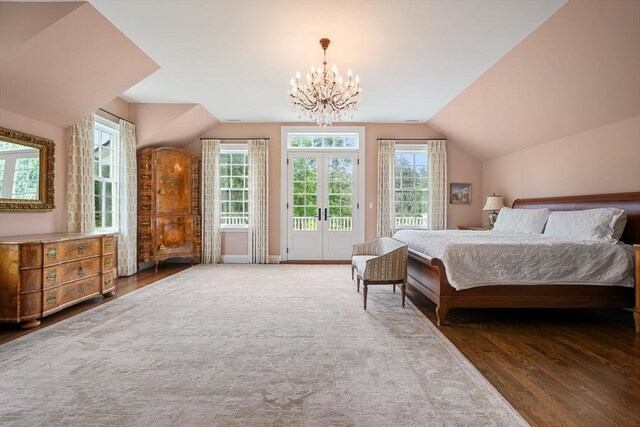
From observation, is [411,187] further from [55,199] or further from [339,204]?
[55,199]

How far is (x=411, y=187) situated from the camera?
7.09 meters

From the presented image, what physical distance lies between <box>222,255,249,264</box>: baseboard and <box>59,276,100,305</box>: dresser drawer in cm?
306

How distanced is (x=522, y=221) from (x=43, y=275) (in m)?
6.12

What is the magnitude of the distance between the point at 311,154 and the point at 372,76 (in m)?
2.61

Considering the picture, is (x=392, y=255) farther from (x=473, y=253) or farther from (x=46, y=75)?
(x=46, y=75)

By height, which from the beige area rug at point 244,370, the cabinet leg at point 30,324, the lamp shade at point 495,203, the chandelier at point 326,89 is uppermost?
the chandelier at point 326,89

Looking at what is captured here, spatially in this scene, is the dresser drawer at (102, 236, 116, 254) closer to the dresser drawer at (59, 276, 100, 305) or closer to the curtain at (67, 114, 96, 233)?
the dresser drawer at (59, 276, 100, 305)

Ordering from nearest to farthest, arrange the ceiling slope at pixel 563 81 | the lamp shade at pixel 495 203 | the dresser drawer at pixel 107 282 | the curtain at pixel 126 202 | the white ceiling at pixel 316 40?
1. the ceiling slope at pixel 563 81
2. the white ceiling at pixel 316 40
3. the dresser drawer at pixel 107 282
4. the curtain at pixel 126 202
5. the lamp shade at pixel 495 203

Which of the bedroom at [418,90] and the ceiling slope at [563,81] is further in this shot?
the ceiling slope at [563,81]

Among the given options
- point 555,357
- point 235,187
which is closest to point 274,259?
point 235,187

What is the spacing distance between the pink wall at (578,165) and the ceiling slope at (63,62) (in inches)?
236

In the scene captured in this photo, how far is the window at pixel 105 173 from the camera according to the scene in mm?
5098

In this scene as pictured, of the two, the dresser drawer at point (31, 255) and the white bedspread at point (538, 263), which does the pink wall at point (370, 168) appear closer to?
the white bedspread at point (538, 263)

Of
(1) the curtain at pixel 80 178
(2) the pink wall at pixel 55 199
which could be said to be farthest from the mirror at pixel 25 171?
(1) the curtain at pixel 80 178
